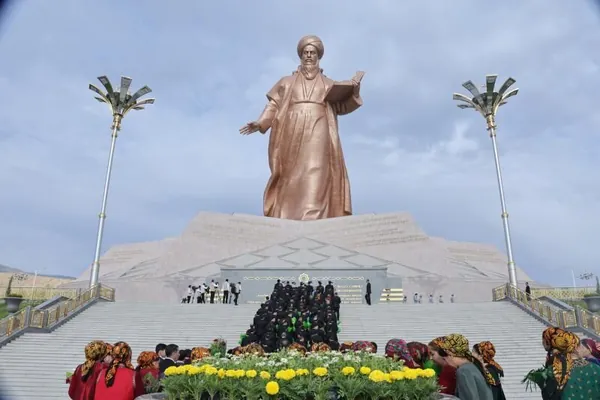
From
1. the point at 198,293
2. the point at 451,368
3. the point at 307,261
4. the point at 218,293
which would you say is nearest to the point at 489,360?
the point at 451,368

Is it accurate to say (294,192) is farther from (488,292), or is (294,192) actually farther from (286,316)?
(286,316)

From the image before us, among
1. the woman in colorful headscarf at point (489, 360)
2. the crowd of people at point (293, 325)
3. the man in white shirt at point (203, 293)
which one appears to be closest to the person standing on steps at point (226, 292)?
the man in white shirt at point (203, 293)

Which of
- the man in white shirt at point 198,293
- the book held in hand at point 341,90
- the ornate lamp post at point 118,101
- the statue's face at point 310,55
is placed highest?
the statue's face at point 310,55

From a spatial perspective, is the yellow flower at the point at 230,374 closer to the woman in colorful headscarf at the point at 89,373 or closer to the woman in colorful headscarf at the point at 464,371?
the woman in colorful headscarf at the point at 89,373

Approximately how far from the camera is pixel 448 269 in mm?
17328

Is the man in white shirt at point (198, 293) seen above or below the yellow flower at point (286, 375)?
above

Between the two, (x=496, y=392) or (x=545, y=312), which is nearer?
(x=496, y=392)

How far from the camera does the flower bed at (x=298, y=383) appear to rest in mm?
2514

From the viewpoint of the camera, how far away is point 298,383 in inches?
98.6

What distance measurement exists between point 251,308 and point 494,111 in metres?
11.0

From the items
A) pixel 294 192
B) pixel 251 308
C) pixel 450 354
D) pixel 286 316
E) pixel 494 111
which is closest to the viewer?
pixel 450 354

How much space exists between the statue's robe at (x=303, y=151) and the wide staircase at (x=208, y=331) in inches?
459

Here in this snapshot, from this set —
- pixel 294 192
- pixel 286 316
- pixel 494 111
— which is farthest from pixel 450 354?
pixel 294 192

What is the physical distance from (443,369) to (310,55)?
22.0 meters
